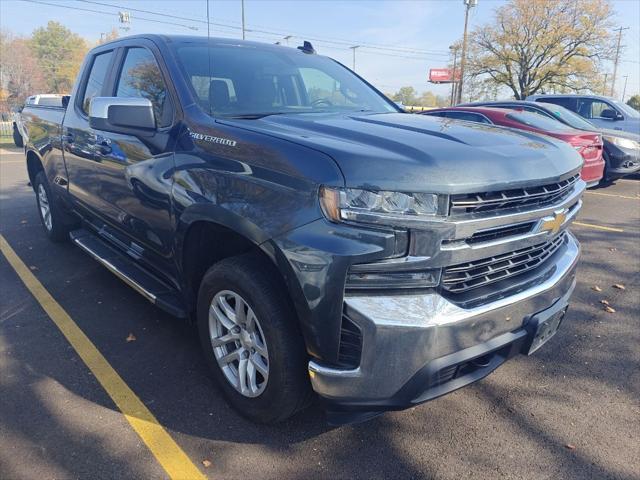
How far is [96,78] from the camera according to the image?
4.24m

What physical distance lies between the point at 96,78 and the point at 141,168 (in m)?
1.67

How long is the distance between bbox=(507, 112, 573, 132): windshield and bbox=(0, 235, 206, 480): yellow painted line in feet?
24.0

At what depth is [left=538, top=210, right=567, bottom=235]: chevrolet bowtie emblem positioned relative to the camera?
2379 millimetres

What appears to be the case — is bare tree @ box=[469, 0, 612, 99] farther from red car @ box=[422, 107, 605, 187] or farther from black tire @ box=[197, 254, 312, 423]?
black tire @ box=[197, 254, 312, 423]

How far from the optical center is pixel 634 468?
91.6 inches

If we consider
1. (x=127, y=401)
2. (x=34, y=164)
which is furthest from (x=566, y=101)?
(x=127, y=401)

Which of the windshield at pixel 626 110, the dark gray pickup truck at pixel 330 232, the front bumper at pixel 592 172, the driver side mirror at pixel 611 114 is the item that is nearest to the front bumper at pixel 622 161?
the front bumper at pixel 592 172

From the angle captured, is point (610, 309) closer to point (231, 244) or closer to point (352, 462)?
point (352, 462)

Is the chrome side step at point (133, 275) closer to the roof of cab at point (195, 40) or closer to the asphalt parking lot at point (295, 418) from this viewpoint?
the asphalt parking lot at point (295, 418)

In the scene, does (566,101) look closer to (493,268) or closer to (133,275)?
(493,268)

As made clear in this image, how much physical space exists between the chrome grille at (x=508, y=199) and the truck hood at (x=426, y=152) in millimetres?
41

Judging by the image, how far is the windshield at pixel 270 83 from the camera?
3.00m

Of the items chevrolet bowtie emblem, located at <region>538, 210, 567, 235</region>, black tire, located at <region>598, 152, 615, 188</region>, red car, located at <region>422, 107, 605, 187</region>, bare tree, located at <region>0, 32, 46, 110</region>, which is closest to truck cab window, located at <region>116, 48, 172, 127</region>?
chevrolet bowtie emblem, located at <region>538, 210, 567, 235</region>

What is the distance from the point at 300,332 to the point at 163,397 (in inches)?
43.4
